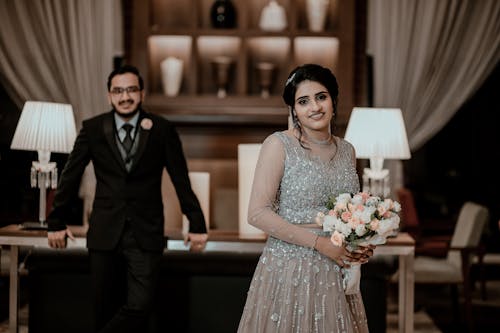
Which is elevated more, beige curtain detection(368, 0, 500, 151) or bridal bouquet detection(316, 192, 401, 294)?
beige curtain detection(368, 0, 500, 151)

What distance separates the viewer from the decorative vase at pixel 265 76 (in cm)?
651

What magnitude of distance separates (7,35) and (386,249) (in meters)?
3.89

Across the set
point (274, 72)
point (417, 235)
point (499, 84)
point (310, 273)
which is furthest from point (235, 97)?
point (310, 273)

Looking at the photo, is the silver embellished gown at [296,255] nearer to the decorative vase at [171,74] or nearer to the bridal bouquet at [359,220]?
the bridal bouquet at [359,220]

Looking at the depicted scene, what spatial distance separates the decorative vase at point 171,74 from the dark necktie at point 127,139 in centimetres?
302

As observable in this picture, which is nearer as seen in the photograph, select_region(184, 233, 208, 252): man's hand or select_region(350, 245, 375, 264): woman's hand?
select_region(350, 245, 375, 264): woman's hand

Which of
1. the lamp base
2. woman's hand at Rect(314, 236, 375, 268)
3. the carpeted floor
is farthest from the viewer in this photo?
the carpeted floor

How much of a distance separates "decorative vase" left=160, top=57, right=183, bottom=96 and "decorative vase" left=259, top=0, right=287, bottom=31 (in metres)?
0.76

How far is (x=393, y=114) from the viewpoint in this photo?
15.1 feet

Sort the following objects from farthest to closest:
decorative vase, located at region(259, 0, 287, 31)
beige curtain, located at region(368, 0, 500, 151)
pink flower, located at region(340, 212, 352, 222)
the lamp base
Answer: decorative vase, located at region(259, 0, 287, 31), beige curtain, located at region(368, 0, 500, 151), the lamp base, pink flower, located at region(340, 212, 352, 222)

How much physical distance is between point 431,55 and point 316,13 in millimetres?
978

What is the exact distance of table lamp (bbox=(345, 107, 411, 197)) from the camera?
4.50 metres

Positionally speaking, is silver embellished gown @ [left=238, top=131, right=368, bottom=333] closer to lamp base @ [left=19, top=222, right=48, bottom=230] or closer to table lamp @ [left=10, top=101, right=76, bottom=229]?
lamp base @ [left=19, top=222, right=48, bottom=230]

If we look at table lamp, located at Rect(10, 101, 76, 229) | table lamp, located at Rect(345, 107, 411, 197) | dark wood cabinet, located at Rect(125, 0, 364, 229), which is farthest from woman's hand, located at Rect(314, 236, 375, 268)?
dark wood cabinet, located at Rect(125, 0, 364, 229)
